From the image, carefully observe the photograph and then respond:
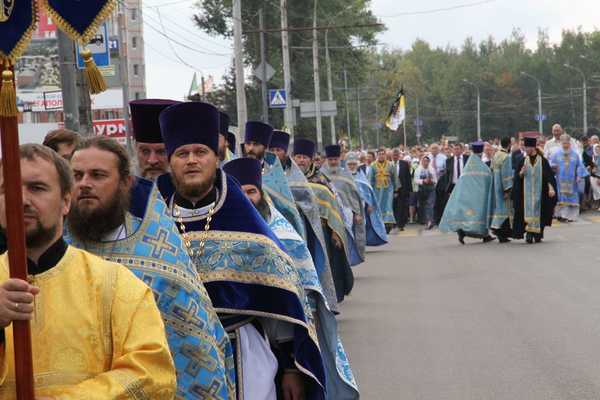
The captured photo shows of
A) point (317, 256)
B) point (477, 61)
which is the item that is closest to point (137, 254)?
point (317, 256)

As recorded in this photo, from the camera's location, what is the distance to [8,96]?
3631 millimetres

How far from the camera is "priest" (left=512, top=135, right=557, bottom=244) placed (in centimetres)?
2302

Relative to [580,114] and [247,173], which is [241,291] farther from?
[580,114]

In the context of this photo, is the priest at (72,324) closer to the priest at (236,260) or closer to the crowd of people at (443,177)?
the priest at (236,260)

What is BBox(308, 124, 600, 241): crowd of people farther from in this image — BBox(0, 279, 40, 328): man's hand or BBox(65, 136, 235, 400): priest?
BBox(0, 279, 40, 328): man's hand

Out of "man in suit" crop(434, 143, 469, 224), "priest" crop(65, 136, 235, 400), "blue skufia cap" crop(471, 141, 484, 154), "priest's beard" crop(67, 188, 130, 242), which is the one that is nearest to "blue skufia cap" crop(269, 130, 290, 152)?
"priest" crop(65, 136, 235, 400)

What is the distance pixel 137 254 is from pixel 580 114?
131038 millimetres

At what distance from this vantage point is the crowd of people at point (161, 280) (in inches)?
153

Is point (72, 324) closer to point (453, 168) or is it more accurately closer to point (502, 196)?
point (502, 196)

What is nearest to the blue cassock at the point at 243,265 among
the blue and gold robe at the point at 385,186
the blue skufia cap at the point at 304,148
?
the blue skufia cap at the point at 304,148

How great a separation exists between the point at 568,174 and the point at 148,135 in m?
23.2

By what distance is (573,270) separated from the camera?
17.3m

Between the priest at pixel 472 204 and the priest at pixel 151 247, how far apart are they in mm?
18846

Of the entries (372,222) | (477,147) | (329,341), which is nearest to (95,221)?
(329,341)
